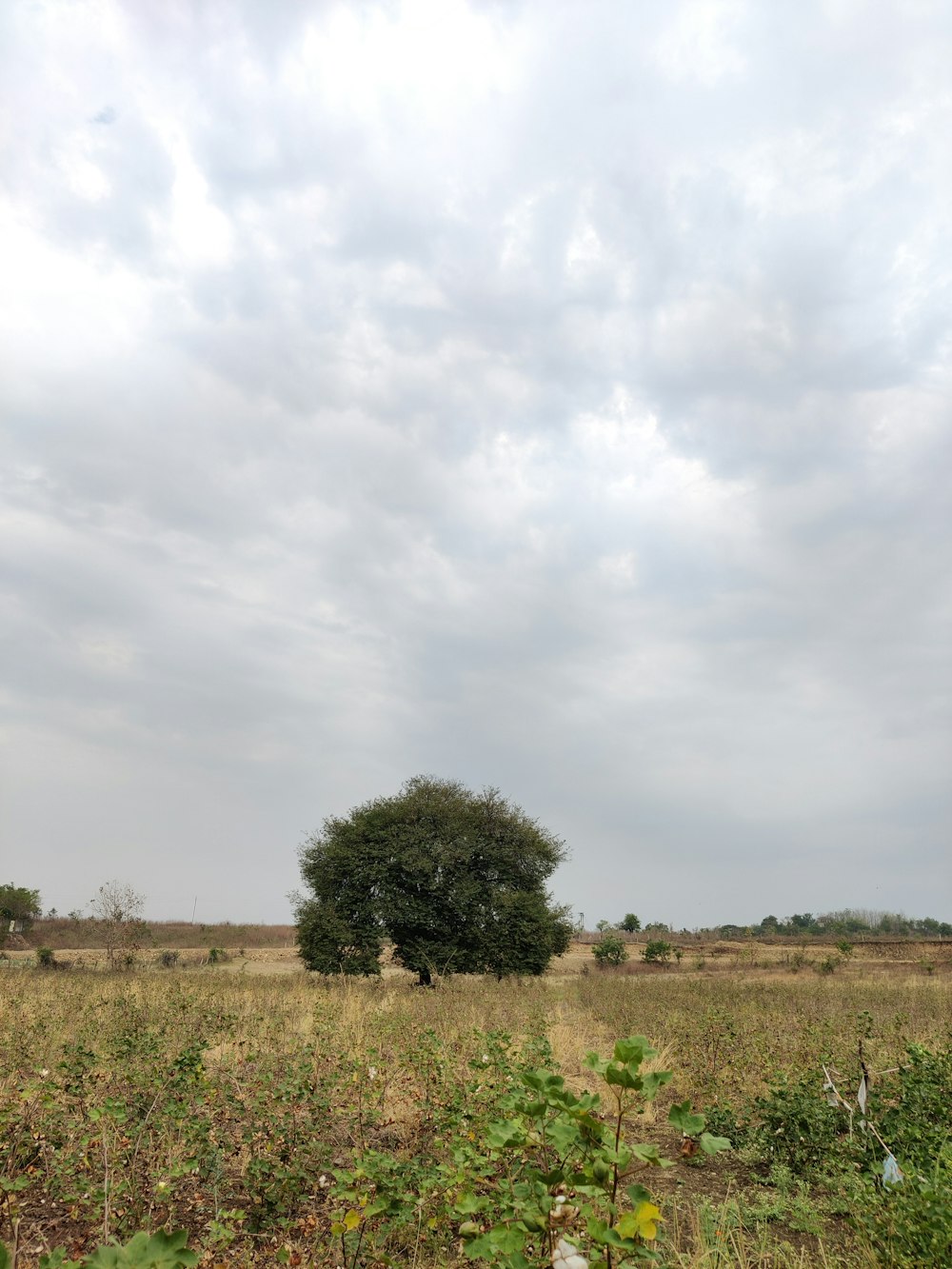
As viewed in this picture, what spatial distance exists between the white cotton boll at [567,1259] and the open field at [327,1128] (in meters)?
1.23

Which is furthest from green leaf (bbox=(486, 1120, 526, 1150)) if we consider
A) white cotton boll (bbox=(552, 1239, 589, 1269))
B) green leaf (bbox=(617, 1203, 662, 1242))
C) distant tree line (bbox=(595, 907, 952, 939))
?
distant tree line (bbox=(595, 907, 952, 939))

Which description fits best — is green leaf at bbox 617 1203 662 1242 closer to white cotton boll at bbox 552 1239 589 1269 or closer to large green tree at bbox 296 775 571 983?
white cotton boll at bbox 552 1239 589 1269

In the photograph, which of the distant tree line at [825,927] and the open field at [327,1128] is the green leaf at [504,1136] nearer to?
the open field at [327,1128]

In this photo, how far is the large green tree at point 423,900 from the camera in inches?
Answer: 956

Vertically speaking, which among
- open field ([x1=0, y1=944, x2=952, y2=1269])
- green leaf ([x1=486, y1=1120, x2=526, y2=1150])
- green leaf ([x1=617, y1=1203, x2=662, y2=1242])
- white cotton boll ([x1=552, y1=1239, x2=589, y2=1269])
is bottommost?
open field ([x1=0, y1=944, x2=952, y2=1269])

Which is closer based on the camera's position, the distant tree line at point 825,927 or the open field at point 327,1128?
the open field at point 327,1128

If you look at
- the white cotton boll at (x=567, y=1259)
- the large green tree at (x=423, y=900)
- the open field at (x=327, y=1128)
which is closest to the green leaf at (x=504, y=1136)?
the white cotton boll at (x=567, y=1259)

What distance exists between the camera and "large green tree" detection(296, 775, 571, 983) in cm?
2428

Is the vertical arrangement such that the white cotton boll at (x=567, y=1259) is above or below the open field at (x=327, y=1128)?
above

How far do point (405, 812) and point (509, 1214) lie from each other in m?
22.8

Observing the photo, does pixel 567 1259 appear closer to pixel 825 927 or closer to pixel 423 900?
pixel 423 900

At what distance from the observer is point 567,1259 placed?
7.19ft

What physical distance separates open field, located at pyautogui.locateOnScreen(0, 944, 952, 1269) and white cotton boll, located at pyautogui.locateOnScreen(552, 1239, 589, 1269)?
4.04ft

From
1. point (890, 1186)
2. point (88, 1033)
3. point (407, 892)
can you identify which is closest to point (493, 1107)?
point (890, 1186)
